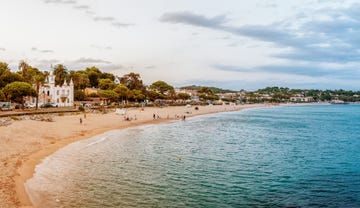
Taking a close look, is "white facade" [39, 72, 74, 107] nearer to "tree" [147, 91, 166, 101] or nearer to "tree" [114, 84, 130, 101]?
"tree" [114, 84, 130, 101]

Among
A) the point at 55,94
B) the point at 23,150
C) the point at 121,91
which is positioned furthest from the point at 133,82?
the point at 23,150

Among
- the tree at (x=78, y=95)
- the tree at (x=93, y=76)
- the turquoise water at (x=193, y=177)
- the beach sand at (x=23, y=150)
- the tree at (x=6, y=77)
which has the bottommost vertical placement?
the turquoise water at (x=193, y=177)

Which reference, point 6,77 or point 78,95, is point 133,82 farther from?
point 6,77

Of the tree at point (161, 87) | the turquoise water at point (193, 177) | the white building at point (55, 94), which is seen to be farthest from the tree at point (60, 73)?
the turquoise water at point (193, 177)

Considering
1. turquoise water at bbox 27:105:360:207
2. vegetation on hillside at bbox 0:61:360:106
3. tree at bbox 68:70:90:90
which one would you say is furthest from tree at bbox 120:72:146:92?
turquoise water at bbox 27:105:360:207

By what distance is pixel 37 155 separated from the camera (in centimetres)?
2520

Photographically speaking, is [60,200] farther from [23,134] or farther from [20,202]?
[23,134]

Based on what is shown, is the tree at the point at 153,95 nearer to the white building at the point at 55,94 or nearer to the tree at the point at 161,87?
the tree at the point at 161,87

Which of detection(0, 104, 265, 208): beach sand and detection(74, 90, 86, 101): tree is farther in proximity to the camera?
detection(74, 90, 86, 101): tree

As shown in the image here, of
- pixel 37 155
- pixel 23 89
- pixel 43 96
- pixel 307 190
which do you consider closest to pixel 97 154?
pixel 37 155

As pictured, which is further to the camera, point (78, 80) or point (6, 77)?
point (78, 80)

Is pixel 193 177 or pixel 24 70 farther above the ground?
pixel 24 70

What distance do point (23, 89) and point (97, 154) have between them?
4451 cm

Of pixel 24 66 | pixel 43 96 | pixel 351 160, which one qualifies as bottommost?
pixel 351 160
